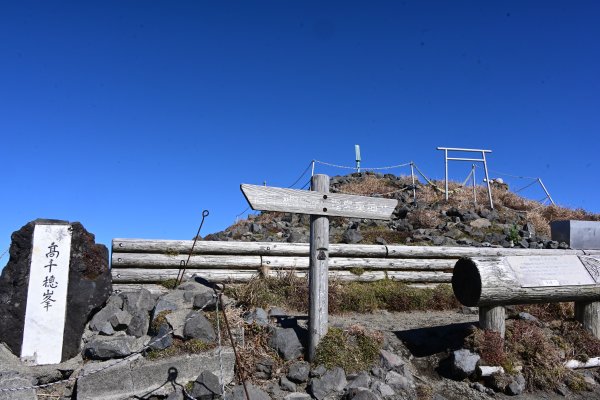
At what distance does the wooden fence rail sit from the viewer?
9.42 metres

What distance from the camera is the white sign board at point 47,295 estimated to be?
22.8ft

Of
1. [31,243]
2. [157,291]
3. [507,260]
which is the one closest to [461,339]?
[507,260]

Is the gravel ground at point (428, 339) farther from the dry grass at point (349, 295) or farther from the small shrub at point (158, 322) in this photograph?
the small shrub at point (158, 322)

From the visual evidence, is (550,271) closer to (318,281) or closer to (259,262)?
(318,281)

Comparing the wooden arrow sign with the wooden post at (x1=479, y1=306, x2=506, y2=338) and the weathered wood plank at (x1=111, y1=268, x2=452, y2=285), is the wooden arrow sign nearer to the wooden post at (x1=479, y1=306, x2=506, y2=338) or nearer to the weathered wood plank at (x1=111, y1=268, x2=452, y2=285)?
the wooden post at (x1=479, y1=306, x2=506, y2=338)

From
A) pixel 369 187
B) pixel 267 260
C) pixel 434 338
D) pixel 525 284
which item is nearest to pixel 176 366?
pixel 267 260

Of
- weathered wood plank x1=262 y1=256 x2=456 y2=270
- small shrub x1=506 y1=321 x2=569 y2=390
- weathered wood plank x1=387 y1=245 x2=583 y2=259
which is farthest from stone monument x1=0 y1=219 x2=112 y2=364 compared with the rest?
small shrub x1=506 y1=321 x2=569 y2=390

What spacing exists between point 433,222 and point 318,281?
10811 millimetres

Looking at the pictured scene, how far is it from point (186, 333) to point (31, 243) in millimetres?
2810

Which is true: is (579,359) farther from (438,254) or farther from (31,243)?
(31,243)

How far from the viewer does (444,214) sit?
1906 centimetres

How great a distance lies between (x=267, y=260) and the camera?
10336 millimetres

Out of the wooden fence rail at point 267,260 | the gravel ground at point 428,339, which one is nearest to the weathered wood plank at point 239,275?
the wooden fence rail at point 267,260

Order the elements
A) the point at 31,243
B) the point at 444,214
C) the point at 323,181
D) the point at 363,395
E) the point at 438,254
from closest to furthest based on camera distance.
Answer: the point at 363,395 → the point at 31,243 → the point at 323,181 → the point at 438,254 → the point at 444,214
